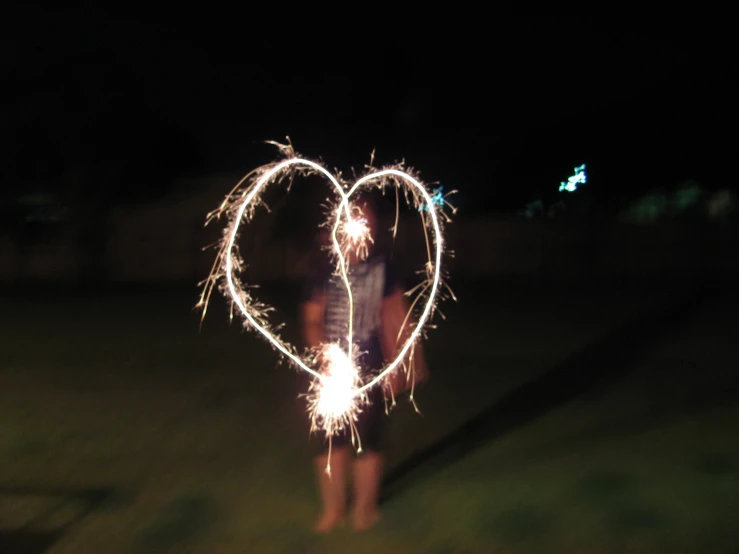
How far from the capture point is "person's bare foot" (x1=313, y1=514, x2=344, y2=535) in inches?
183

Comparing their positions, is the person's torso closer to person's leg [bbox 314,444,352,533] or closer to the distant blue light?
person's leg [bbox 314,444,352,533]

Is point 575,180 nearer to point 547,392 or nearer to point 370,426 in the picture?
point 547,392

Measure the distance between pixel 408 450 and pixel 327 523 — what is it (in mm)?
1587

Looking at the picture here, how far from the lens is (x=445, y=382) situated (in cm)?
866

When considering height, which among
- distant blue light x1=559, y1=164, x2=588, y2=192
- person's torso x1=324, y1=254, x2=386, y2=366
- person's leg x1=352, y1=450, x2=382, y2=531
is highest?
person's torso x1=324, y1=254, x2=386, y2=366

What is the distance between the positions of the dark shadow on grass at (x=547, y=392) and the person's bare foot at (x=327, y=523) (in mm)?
487
